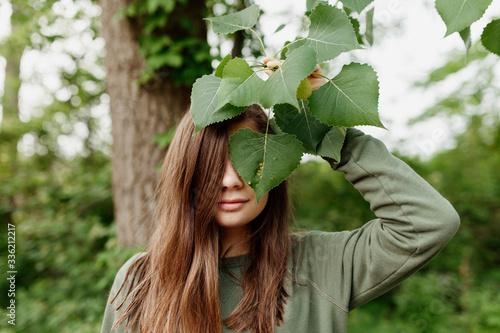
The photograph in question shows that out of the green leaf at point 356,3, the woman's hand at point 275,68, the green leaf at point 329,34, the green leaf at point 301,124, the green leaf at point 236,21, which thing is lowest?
the green leaf at point 301,124

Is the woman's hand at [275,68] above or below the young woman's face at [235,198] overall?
above

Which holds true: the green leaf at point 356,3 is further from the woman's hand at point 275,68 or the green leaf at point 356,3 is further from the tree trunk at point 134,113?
the tree trunk at point 134,113

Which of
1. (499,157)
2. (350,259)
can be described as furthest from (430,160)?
(350,259)

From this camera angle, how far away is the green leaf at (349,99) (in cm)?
75

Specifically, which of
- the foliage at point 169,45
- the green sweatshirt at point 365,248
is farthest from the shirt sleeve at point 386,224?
the foliage at point 169,45

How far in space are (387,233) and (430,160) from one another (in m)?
6.03

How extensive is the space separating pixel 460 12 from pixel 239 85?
0.49 meters

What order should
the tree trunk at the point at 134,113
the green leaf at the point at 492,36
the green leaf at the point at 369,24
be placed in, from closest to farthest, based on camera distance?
the green leaf at the point at 492,36 → the green leaf at the point at 369,24 → the tree trunk at the point at 134,113

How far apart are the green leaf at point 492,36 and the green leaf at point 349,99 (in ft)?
1.32

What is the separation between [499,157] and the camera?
6.42 metres

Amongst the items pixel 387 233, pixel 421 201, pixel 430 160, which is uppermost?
pixel 421 201

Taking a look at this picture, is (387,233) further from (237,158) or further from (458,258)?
(458,258)

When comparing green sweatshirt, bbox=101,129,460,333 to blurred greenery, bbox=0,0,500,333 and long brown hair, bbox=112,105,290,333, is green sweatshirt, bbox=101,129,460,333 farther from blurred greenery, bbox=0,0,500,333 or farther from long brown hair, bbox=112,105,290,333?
blurred greenery, bbox=0,0,500,333

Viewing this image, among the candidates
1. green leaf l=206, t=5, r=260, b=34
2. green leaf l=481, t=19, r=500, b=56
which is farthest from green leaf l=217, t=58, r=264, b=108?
green leaf l=481, t=19, r=500, b=56
